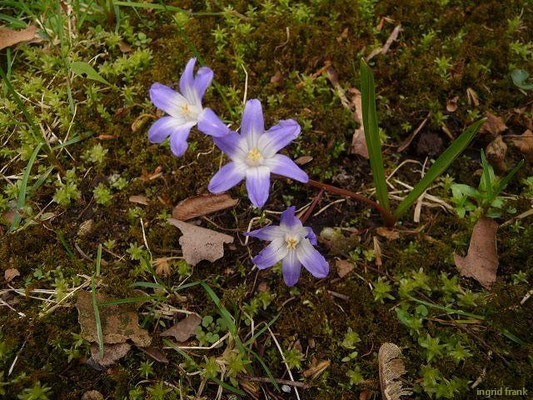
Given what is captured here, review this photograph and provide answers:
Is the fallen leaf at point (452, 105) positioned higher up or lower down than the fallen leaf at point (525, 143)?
higher up

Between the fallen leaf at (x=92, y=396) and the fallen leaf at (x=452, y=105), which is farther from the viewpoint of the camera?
the fallen leaf at (x=452, y=105)

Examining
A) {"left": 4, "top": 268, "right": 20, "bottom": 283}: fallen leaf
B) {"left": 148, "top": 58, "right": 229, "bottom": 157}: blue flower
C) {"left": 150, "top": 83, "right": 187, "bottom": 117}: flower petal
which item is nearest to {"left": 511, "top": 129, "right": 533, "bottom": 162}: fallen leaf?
{"left": 148, "top": 58, "right": 229, "bottom": 157}: blue flower

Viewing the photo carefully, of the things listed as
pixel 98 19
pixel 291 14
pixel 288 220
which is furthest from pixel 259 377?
pixel 98 19

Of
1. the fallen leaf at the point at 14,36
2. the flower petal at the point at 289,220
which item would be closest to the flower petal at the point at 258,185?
the flower petal at the point at 289,220

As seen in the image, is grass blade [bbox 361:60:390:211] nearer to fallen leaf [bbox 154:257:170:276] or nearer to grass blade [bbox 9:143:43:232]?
fallen leaf [bbox 154:257:170:276]

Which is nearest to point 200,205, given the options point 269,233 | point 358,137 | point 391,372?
point 269,233

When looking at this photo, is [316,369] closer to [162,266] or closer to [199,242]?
[199,242]

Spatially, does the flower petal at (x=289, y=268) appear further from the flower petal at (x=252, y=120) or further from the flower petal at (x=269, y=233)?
the flower petal at (x=252, y=120)
